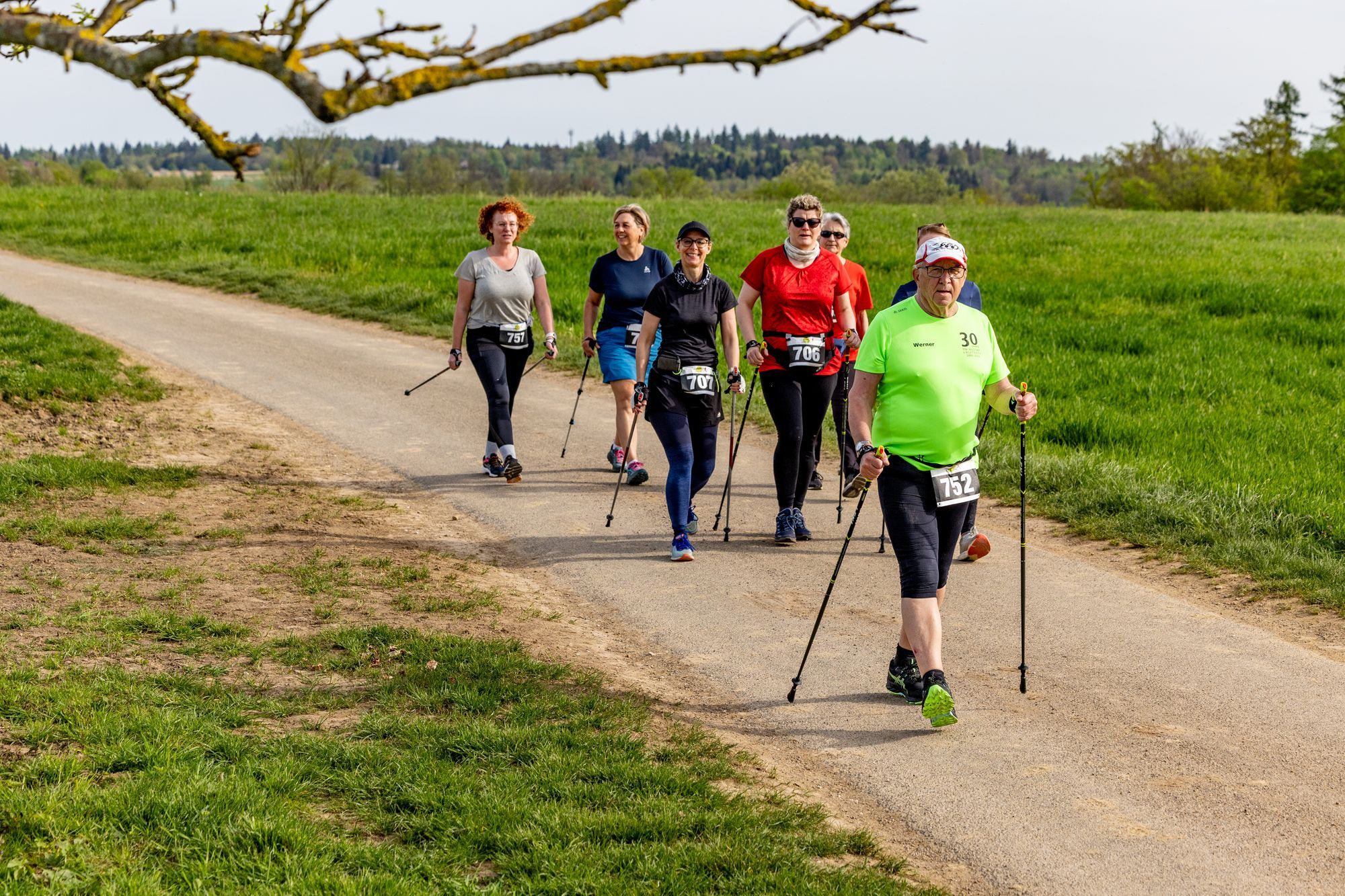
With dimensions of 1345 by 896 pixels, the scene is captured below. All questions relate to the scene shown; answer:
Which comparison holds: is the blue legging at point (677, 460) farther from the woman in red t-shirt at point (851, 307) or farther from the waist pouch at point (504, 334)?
the waist pouch at point (504, 334)

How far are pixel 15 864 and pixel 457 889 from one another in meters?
1.52

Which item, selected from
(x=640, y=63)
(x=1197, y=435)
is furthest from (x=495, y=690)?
(x=1197, y=435)

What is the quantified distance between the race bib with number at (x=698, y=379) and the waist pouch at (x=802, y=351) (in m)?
0.52

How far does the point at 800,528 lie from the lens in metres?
9.78

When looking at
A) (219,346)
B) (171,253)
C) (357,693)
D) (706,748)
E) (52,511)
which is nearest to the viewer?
(706,748)

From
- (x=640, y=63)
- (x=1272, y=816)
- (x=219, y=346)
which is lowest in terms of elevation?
(x=1272, y=816)

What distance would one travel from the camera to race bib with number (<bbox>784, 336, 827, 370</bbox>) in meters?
9.38

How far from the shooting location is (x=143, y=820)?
4.79m

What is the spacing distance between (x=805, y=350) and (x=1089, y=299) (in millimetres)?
15397

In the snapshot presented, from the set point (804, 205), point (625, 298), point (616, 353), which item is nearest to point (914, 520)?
point (804, 205)

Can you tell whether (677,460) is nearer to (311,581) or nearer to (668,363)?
(668,363)

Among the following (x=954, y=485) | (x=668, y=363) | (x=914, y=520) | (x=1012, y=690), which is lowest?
(x=1012, y=690)

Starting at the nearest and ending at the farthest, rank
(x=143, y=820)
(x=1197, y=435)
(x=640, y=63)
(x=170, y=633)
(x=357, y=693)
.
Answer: (x=640, y=63) < (x=143, y=820) < (x=357, y=693) < (x=170, y=633) < (x=1197, y=435)

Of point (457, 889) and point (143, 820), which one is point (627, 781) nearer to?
point (457, 889)
